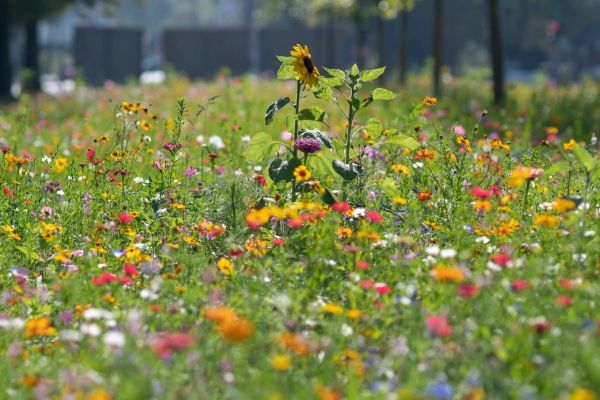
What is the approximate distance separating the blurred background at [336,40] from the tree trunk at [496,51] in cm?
2

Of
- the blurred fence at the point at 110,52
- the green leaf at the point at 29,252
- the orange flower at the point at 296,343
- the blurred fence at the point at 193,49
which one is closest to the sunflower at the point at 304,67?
the green leaf at the point at 29,252

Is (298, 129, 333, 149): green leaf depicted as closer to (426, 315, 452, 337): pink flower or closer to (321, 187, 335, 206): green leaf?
(321, 187, 335, 206): green leaf

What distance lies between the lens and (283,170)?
5.89 m

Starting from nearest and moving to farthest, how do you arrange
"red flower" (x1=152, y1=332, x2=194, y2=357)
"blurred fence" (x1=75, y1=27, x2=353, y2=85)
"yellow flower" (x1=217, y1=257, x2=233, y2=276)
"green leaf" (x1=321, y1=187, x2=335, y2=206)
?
"red flower" (x1=152, y1=332, x2=194, y2=357) → "yellow flower" (x1=217, y1=257, x2=233, y2=276) → "green leaf" (x1=321, y1=187, x2=335, y2=206) → "blurred fence" (x1=75, y1=27, x2=353, y2=85)

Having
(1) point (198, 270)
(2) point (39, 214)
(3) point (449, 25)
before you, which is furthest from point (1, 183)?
(3) point (449, 25)

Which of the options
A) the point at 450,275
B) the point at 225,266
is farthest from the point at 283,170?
the point at 450,275

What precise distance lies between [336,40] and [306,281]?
1657 inches

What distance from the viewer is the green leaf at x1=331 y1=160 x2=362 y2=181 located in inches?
228

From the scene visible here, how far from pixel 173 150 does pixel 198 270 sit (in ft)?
5.25

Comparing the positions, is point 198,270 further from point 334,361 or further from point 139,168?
point 139,168

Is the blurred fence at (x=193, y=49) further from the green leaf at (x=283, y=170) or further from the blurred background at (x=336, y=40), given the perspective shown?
A: the green leaf at (x=283, y=170)

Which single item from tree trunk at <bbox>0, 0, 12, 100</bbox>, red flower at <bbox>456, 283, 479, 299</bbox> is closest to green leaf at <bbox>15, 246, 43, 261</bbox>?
red flower at <bbox>456, 283, 479, 299</bbox>

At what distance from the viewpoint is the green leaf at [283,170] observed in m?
5.86

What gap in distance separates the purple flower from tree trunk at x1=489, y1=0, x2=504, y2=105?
446 inches
